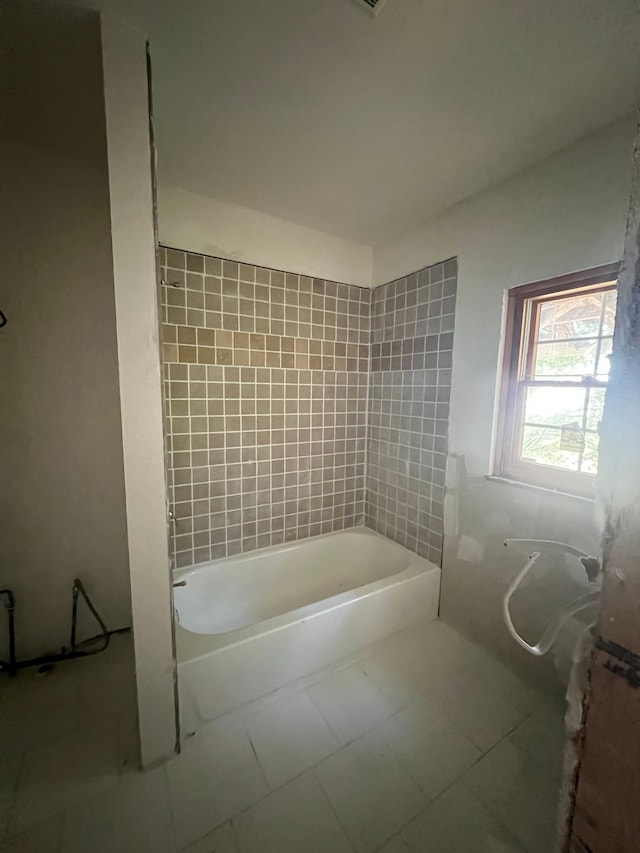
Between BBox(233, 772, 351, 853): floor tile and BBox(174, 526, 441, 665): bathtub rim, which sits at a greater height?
BBox(174, 526, 441, 665): bathtub rim

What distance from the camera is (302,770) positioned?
45.3 inches

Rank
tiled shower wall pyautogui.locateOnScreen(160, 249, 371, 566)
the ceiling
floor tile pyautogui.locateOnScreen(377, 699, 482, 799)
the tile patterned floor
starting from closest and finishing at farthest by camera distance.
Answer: the ceiling, the tile patterned floor, floor tile pyautogui.locateOnScreen(377, 699, 482, 799), tiled shower wall pyautogui.locateOnScreen(160, 249, 371, 566)

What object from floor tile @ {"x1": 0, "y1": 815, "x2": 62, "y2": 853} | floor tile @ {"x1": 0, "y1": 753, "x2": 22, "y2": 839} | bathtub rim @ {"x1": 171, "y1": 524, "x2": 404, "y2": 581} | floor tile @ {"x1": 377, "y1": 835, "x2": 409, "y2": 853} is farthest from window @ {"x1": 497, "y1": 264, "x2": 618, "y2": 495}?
floor tile @ {"x1": 0, "y1": 753, "x2": 22, "y2": 839}

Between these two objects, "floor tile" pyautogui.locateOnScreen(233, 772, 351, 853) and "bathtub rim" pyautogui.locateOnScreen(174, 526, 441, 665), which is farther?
"bathtub rim" pyautogui.locateOnScreen(174, 526, 441, 665)

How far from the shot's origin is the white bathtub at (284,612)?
1315 mm

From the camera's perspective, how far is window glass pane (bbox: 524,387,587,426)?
138 cm

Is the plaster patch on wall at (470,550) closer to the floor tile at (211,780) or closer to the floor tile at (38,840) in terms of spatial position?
the floor tile at (211,780)

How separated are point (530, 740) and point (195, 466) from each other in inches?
76.2

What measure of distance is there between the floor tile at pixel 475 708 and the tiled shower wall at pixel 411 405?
0.59 metres

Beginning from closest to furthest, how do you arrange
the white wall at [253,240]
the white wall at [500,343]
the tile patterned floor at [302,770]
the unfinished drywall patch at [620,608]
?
the unfinished drywall patch at [620,608] < the tile patterned floor at [302,770] < the white wall at [500,343] < the white wall at [253,240]

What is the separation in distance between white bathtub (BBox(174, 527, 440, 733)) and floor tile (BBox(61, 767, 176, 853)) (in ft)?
0.65

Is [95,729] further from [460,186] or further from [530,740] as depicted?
[460,186]

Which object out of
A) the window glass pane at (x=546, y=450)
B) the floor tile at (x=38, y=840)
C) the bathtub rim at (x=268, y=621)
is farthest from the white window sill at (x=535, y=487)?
the floor tile at (x=38, y=840)

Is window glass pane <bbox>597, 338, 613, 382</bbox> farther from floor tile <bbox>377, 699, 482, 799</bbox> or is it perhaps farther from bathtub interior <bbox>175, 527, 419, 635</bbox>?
floor tile <bbox>377, 699, 482, 799</bbox>
